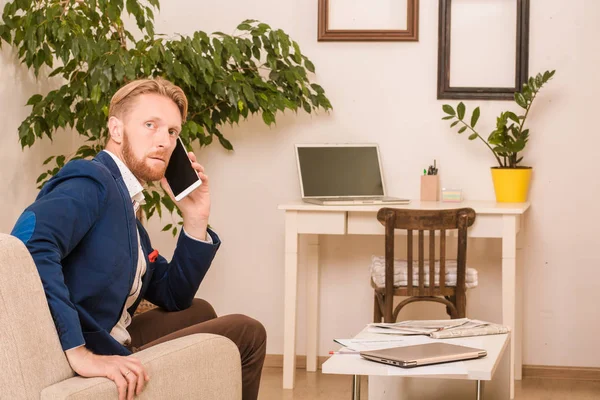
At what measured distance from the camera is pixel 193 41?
322cm

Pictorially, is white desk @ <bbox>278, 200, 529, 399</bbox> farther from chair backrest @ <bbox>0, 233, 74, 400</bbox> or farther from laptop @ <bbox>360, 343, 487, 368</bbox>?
chair backrest @ <bbox>0, 233, 74, 400</bbox>

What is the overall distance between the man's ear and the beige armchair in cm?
52

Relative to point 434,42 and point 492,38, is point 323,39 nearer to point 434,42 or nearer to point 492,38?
point 434,42

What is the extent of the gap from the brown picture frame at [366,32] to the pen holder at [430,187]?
2.11 feet

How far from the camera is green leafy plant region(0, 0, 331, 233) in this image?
2.93 meters

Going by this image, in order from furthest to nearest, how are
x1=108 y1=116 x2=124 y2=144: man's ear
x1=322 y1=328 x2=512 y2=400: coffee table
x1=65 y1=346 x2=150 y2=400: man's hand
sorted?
x1=108 y1=116 x2=124 y2=144: man's ear < x1=322 y1=328 x2=512 y2=400: coffee table < x1=65 y1=346 x2=150 y2=400: man's hand

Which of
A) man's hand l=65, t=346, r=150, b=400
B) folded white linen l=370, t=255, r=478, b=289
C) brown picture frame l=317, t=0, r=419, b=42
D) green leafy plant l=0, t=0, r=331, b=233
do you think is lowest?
folded white linen l=370, t=255, r=478, b=289

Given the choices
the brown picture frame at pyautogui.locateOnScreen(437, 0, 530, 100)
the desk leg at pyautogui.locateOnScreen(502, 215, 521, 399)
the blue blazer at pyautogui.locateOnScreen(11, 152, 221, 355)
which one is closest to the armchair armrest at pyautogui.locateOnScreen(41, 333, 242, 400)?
the blue blazer at pyautogui.locateOnScreen(11, 152, 221, 355)

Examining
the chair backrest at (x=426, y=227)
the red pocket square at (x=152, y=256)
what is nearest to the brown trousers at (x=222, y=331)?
the red pocket square at (x=152, y=256)

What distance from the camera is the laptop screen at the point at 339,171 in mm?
3746

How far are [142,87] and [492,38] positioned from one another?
2296mm

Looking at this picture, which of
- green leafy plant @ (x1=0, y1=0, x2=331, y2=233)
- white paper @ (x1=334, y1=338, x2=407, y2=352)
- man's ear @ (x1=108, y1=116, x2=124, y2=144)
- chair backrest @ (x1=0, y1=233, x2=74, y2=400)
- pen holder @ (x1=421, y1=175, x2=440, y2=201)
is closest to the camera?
chair backrest @ (x1=0, y1=233, x2=74, y2=400)

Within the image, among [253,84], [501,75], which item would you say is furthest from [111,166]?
[501,75]

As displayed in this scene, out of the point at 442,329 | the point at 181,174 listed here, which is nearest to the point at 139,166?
the point at 181,174
